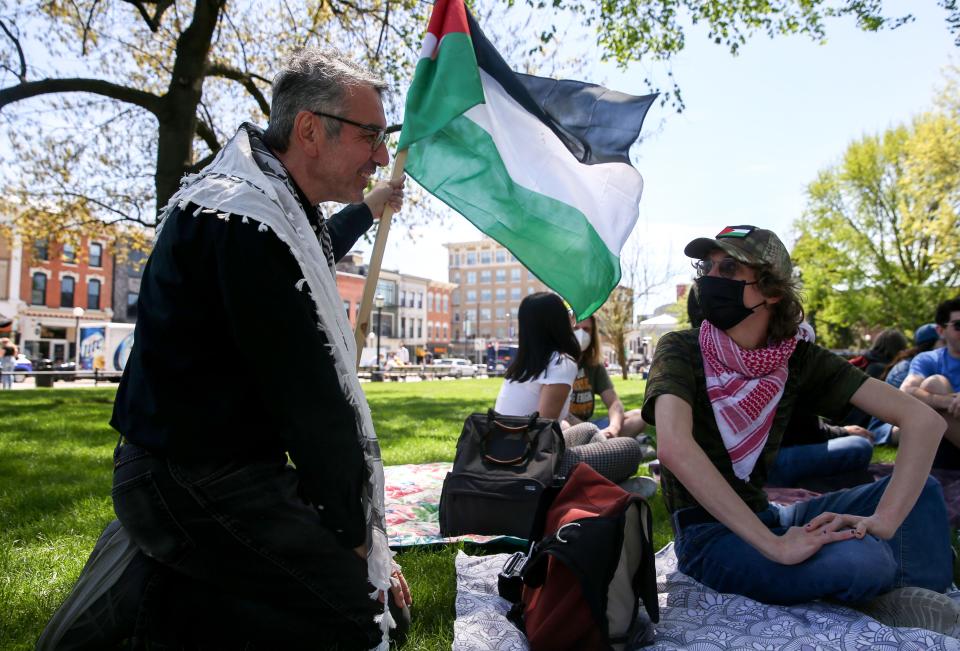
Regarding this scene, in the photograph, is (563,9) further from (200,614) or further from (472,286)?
(472,286)

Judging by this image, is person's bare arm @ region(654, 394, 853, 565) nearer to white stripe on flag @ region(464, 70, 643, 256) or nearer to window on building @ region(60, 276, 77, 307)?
white stripe on flag @ region(464, 70, 643, 256)

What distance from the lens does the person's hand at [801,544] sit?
2311 millimetres

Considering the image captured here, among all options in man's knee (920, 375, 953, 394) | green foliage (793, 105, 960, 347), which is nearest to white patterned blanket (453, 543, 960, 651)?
man's knee (920, 375, 953, 394)

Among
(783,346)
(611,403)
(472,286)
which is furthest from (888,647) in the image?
(472,286)

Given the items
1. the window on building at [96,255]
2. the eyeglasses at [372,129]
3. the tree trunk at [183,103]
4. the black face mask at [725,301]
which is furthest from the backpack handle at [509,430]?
the window on building at [96,255]

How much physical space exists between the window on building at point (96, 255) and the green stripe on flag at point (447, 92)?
160 feet

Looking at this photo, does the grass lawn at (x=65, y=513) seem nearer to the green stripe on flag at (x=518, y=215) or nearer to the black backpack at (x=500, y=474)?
the black backpack at (x=500, y=474)

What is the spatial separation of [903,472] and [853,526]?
0.95ft

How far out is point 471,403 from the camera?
14852 mm

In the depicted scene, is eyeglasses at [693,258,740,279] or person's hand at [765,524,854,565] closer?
person's hand at [765,524,854,565]

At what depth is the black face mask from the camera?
2.65 m

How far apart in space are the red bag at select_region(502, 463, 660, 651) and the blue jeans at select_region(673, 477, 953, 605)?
392 mm

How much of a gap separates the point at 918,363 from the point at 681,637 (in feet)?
14.5

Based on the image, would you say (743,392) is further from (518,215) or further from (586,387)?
(586,387)
